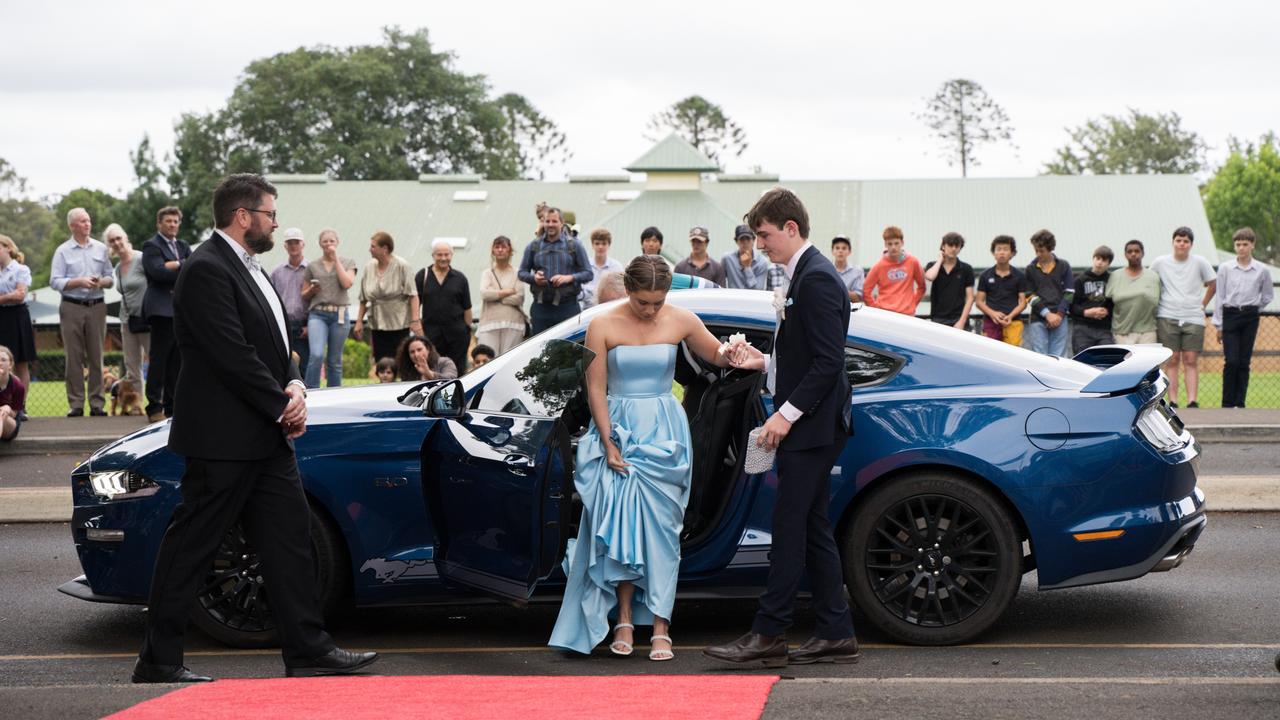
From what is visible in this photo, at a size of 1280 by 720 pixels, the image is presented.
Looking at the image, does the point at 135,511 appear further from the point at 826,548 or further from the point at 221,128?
the point at 221,128

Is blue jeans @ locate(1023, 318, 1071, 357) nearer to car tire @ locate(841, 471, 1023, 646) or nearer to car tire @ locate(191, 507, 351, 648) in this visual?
car tire @ locate(841, 471, 1023, 646)

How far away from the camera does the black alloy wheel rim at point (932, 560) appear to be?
628cm

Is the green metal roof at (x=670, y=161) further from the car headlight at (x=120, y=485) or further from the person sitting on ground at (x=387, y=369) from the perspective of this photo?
the car headlight at (x=120, y=485)

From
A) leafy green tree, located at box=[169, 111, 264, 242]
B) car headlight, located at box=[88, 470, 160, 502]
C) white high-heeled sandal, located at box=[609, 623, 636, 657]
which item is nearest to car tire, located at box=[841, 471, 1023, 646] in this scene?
white high-heeled sandal, located at box=[609, 623, 636, 657]

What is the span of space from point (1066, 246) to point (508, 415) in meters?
42.5

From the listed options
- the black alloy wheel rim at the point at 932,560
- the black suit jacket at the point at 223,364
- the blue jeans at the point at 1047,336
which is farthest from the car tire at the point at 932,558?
the blue jeans at the point at 1047,336

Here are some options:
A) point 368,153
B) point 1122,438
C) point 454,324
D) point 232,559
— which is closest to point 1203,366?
point 454,324

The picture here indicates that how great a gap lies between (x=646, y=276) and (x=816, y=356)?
2.78 feet

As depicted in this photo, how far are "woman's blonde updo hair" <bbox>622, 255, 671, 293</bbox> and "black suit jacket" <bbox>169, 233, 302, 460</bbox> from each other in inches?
60.2

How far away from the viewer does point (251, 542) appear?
5988mm

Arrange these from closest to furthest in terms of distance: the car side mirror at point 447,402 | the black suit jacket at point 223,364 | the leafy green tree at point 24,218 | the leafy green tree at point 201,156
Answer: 1. the black suit jacket at point 223,364
2. the car side mirror at point 447,402
3. the leafy green tree at point 201,156
4. the leafy green tree at point 24,218

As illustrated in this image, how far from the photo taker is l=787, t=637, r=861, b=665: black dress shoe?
6.14 meters

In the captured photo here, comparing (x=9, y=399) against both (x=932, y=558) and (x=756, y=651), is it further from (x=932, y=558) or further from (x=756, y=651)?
(x=932, y=558)

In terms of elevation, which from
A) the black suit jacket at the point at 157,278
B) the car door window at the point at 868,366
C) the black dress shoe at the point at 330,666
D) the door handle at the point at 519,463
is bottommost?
the black dress shoe at the point at 330,666
